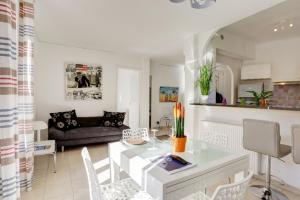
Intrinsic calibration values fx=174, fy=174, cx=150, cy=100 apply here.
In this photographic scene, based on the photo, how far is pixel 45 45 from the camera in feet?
14.6

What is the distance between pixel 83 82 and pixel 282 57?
5.35 m

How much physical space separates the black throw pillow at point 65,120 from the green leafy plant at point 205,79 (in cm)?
316

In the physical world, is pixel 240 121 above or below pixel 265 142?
above

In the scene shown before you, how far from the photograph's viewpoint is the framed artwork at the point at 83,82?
4730 millimetres

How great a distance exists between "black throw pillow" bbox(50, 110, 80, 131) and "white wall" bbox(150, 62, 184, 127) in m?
3.11

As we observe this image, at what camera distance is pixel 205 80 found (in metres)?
3.28

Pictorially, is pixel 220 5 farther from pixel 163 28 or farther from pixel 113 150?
pixel 113 150

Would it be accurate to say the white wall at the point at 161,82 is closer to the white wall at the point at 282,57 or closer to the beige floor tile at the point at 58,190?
the white wall at the point at 282,57

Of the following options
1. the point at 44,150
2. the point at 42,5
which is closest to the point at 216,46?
the point at 42,5

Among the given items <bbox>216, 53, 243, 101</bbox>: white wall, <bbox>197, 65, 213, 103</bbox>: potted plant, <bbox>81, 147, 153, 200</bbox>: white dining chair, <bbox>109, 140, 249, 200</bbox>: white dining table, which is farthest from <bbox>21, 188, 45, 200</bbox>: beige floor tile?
<bbox>216, 53, 243, 101</bbox>: white wall

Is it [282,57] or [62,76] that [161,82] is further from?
[282,57]

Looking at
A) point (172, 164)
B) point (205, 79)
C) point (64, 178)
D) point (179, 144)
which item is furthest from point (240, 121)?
point (64, 178)

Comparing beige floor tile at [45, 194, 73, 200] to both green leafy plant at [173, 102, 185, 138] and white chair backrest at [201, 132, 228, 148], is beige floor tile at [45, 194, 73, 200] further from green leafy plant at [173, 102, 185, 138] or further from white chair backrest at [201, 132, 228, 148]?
white chair backrest at [201, 132, 228, 148]

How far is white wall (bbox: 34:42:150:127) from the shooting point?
441cm
